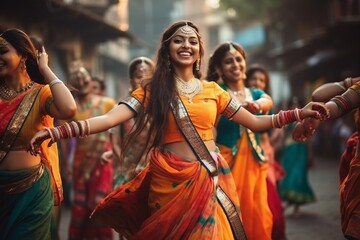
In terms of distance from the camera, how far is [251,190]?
5715mm

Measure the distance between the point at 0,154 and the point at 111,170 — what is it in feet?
11.4

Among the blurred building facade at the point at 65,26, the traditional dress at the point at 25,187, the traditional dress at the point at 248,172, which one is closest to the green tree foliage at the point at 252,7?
the blurred building facade at the point at 65,26

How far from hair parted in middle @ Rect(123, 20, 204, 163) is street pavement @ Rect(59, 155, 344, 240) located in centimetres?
361

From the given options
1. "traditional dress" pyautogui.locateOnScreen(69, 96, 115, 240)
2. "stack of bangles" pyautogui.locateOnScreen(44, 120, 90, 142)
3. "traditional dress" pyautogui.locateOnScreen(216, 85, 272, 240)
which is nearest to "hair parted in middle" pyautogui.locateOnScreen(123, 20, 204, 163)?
"stack of bangles" pyautogui.locateOnScreen(44, 120, 90, 142)

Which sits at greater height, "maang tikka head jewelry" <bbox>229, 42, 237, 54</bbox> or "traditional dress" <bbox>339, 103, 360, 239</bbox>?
"maang tikka head jewelry" <bbox>229, 42, 237, 54</bbox>

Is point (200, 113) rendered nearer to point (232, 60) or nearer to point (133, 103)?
point (133, 103)

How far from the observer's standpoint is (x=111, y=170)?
7594 mm

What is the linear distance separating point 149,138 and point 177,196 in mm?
525

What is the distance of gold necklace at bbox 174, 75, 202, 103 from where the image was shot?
4395mm

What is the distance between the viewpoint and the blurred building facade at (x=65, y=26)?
12.5 metres

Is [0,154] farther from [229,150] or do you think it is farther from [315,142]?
[315,142]

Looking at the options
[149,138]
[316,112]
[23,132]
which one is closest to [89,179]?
[149,138]

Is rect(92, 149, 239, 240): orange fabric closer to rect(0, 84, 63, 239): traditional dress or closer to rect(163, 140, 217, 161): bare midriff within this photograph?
rect(163, 140, 217, 161): bare midriff

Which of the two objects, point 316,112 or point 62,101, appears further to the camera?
point 316,112
